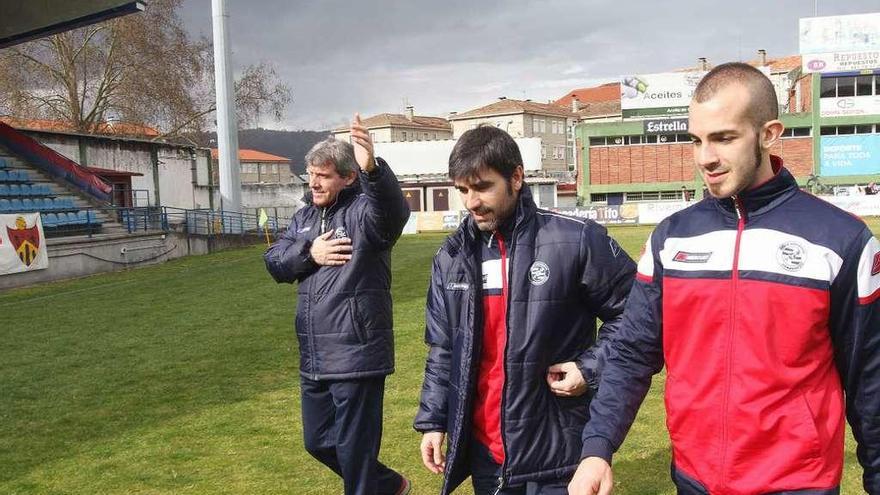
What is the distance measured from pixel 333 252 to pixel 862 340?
258 cm

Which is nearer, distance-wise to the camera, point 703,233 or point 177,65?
point 703,233

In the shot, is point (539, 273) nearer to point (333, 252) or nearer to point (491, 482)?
point (491, 482)

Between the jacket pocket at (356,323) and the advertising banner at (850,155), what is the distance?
203 ft

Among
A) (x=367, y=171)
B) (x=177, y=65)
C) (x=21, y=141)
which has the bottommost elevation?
(x=367, y=171)

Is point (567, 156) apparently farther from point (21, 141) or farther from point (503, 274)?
point (503, 274)

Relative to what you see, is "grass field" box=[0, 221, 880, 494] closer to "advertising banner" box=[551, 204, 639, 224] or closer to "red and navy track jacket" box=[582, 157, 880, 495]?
"red and navy track jacket" box=[582, 157, 880, 495]

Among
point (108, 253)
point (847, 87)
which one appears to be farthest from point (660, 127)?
point (108, 253)

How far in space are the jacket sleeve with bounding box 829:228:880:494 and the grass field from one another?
116 inches

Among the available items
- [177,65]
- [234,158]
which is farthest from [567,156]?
[234,158]

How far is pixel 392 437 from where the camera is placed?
241 inches

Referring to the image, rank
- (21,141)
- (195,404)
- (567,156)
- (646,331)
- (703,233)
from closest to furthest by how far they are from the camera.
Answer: (703,233) → (646,331) → (195,404) → (21,141) → (567,156)

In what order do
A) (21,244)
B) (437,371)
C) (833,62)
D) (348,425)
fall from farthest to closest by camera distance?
(833,62) → (21,244) → (348,425) → (437,371)

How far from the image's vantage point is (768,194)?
210cm

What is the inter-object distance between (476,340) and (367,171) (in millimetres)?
1164
